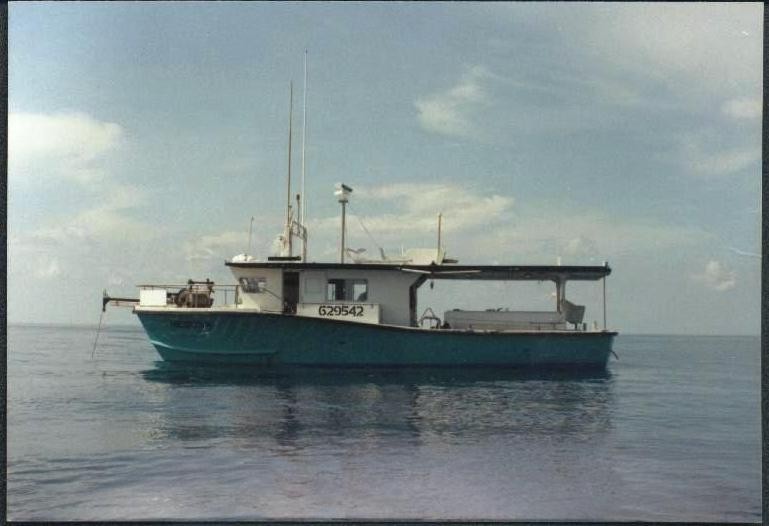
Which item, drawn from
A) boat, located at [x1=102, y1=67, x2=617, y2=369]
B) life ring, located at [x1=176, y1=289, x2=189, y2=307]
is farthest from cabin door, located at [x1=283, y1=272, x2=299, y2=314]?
life ring, located at [x1=176, y1=289, x2=189, y2=307]

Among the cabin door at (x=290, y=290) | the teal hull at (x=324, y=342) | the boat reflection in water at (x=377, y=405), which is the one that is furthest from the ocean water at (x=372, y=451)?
the cabin door at (x=290, y=290)

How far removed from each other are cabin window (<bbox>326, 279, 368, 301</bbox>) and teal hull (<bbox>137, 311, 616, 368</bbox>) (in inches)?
51.3

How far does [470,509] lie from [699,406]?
44.4 feet

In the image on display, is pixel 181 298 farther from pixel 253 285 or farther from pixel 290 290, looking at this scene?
pixel 290 290

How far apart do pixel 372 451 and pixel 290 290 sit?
474 inches

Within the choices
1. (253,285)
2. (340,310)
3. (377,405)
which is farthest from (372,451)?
(253,285)

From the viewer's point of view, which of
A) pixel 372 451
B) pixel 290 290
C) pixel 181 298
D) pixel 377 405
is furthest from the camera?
pixel 290 290

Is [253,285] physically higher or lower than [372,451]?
higher

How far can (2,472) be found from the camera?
4.37 m

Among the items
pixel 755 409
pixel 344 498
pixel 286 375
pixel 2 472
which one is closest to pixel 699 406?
pixel 755 409

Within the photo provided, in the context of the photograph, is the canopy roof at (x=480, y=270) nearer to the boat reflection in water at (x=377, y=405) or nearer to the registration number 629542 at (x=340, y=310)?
the registration number 629542 at (x=340, y=310)

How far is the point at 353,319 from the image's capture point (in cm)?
2091

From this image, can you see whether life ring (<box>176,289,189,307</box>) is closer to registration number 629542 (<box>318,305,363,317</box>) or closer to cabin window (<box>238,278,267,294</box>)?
cabin window (<box>238,278,267,294</box>)

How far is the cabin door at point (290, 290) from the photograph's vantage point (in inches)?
842
